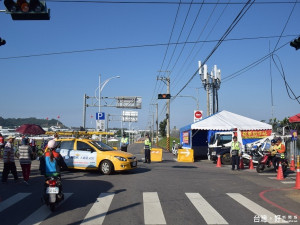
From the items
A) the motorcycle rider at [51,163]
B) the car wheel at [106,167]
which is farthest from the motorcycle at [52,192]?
the car wheel at [106,167]

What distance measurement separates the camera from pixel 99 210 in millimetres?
7355

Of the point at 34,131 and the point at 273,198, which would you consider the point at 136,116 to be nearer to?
the point at 34,131

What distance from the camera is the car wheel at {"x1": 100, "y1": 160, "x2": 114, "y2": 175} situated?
13828mm

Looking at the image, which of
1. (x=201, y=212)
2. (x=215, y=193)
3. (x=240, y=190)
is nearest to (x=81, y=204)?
(x=201, y=212)

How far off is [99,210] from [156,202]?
5.17 feet

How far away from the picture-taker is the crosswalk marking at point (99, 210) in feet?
21.3

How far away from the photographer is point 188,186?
36.1 ft

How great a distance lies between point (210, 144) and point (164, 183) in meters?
11.7

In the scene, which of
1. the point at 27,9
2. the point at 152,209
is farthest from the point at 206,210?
the point at 27,9

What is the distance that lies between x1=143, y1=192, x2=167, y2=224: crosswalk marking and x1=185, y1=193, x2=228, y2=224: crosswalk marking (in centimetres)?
90

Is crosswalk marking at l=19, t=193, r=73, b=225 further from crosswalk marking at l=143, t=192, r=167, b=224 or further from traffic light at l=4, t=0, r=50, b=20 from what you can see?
traffic light at l=4, t=0, r=50, b=20

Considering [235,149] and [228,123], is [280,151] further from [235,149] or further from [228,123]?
[228,123]

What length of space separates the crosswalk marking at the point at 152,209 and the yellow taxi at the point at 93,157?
4.56 m

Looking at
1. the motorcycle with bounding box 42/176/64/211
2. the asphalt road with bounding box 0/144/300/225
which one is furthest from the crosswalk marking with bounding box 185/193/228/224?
the motorcycle with bounding box 42/176/64/211
